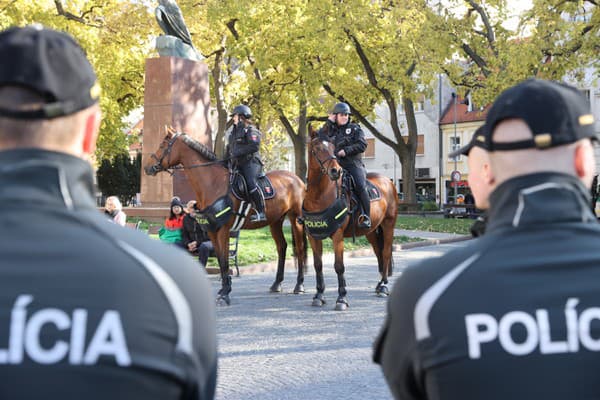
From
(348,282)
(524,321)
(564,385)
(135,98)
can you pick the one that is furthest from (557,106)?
(135,98)

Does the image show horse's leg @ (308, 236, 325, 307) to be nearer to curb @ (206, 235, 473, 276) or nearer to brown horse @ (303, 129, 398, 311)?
brown horse @ (303, 129, 398, 311)

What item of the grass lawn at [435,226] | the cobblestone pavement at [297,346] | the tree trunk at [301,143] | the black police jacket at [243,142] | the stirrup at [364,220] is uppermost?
the tree trunk at [301,143]

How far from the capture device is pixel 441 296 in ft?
6.01

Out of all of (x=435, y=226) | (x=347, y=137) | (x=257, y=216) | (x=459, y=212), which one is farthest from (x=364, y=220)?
(x=459, y=212)

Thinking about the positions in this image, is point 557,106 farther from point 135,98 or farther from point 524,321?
point 135,98

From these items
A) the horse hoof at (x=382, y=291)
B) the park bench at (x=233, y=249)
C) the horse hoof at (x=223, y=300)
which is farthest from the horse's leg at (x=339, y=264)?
the park bench at (x=233, y=249)

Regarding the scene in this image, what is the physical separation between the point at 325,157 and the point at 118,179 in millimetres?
37231

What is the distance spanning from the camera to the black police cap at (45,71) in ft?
5.48

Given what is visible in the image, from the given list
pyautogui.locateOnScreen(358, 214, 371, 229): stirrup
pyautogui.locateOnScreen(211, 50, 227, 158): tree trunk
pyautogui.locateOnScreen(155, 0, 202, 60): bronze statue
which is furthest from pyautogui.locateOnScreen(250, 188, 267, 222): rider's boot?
pyautogui.locateOnScreen(211, 50, 227, 158): tree trunk

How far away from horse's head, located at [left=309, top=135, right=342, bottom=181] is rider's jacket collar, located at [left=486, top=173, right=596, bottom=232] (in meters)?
7.53

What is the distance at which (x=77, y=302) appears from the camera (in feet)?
5.26

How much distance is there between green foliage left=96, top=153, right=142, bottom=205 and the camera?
44.7 m

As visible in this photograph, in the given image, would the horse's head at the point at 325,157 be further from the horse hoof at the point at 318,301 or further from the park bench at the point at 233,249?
the park bench at the point at 233,249

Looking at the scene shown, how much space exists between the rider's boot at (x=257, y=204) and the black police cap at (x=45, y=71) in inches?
352
